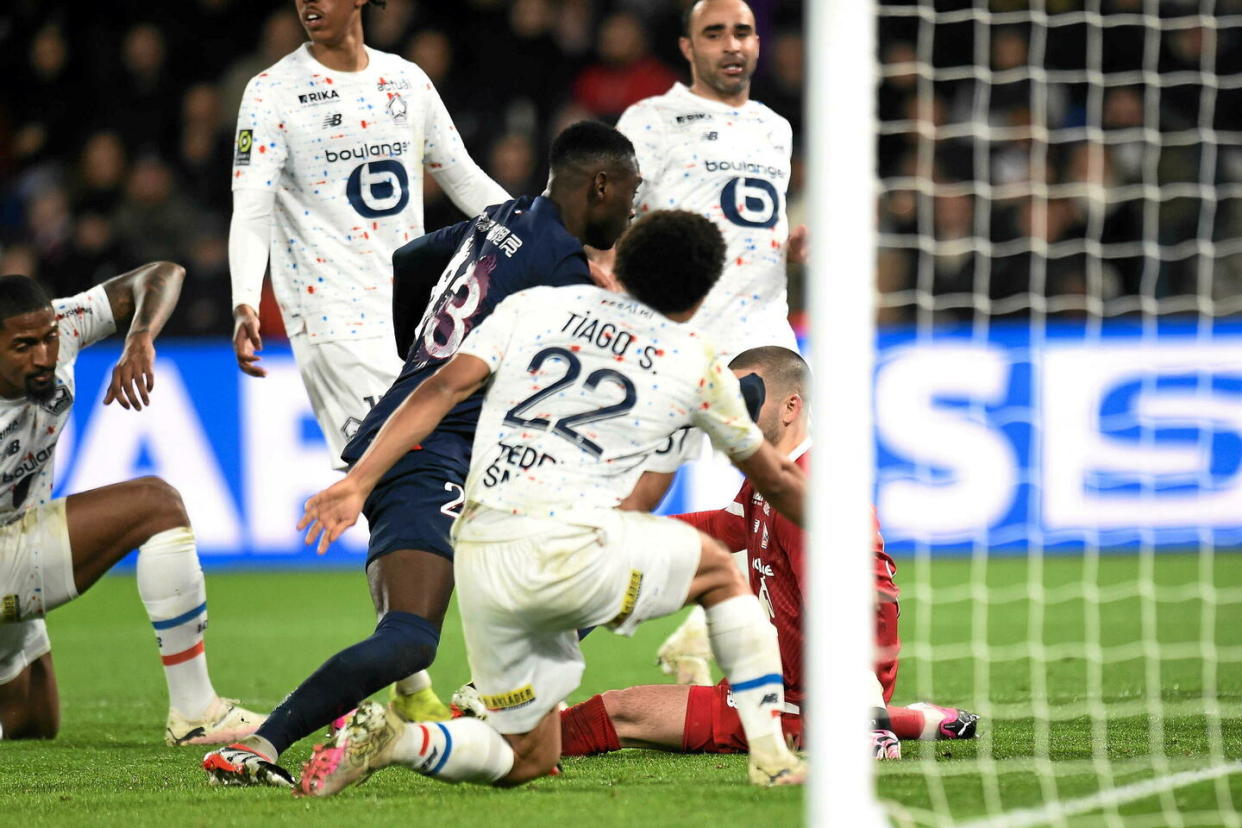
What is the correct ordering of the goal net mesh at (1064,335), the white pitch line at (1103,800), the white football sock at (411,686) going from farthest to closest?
1. the goal net mesh at (1064,335)
2. the white football sock at (411,686)
3. the white pitch line at (1103,800)

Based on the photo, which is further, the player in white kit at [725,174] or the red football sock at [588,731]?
the player in white kit at [725,174]

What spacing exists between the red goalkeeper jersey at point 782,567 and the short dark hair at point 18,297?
225 cm

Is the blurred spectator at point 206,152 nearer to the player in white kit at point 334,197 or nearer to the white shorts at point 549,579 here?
the player in white kit at point 334,197

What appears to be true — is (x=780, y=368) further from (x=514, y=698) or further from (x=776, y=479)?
(x=514, y=698)

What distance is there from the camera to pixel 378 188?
5.81 meters

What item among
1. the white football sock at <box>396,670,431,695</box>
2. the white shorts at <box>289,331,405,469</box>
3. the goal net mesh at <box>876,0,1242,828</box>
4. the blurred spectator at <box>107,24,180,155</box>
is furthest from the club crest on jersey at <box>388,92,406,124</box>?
the blurred spectator at <box>107,24,180,155</box>

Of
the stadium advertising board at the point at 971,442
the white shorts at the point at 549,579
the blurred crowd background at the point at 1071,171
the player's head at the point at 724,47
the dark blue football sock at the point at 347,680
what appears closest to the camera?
the white shorts at the point at 549,579

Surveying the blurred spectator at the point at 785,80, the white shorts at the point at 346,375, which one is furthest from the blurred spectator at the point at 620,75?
the white shorts at the point at 346,375

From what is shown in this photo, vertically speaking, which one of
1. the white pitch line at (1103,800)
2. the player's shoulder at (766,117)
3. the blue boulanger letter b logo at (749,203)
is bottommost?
the white pitch line at (1103,800)

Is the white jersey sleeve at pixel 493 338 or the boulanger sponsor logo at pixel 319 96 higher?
the boulanger sponsor logo at pixel 319 96

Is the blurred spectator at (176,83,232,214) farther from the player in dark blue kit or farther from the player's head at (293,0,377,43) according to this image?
the player in dark blue kit

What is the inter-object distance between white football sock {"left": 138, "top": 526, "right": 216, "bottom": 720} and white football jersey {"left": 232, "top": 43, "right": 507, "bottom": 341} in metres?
0.88

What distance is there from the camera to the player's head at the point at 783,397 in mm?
5027

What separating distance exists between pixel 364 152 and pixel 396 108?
0.20 metres
